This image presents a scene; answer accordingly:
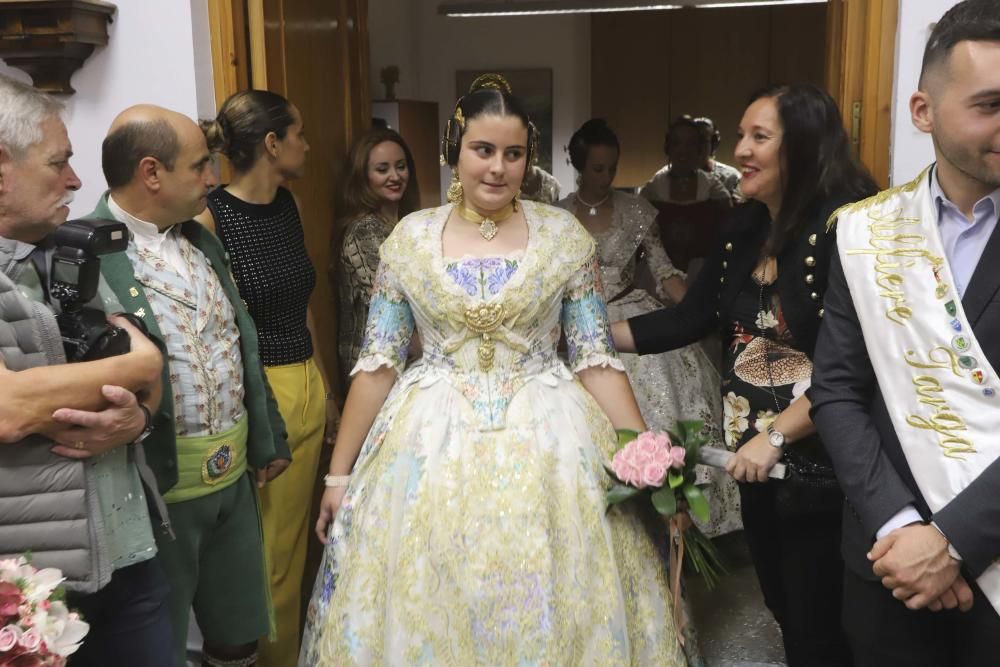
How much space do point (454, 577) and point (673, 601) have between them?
445mm

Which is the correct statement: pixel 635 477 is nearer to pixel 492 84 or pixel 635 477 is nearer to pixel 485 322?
pixel 485 322

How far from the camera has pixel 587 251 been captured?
2080mm

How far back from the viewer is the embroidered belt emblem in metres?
1.98

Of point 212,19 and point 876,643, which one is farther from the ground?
point 212,19

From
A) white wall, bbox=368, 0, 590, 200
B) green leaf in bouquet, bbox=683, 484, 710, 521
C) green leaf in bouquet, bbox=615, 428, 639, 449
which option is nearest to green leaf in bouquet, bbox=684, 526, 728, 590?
green leaf in bouquet, bbox=683, 484, 710, 521

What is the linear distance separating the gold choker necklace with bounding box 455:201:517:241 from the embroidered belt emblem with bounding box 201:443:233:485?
0.67m

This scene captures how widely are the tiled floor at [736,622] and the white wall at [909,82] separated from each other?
1.37m

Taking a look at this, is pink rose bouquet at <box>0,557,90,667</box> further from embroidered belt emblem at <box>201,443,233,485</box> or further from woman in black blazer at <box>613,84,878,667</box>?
woman in black blazer at <box>613,84,878,667</box>

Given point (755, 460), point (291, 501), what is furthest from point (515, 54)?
point (755, 460)

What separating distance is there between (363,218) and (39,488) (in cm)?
178

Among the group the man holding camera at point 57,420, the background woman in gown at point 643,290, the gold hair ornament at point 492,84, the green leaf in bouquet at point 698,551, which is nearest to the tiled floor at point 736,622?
the background woman in gown at point 643,290

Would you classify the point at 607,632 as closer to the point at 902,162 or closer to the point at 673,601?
the point at 673,601

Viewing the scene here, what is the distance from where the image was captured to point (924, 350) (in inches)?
58.1

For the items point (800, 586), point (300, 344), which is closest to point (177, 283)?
point (300, 344)
